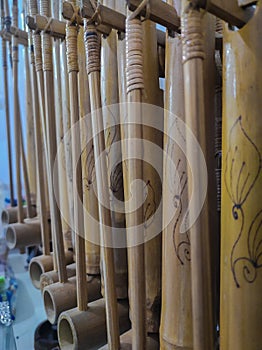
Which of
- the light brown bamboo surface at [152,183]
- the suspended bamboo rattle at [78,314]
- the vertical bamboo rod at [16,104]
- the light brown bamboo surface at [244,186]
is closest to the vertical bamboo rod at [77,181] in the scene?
the suspended bamboo rattle at [78,314]

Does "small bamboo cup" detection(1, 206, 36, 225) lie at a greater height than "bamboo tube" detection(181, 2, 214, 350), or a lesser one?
lesser

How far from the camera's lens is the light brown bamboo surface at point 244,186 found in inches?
14.1

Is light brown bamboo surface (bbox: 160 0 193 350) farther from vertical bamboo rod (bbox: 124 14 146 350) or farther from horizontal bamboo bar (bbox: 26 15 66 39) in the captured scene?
horizontal bamboo bar (bbox: 26 15 66 39)

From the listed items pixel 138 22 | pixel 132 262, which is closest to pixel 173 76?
pixel 138 22

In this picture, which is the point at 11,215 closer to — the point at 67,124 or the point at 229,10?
the point at 67,124

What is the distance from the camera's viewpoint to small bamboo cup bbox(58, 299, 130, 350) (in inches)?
20.3

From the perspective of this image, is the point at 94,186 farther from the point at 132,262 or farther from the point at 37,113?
the point at 37,113

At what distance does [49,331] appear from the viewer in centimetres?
82

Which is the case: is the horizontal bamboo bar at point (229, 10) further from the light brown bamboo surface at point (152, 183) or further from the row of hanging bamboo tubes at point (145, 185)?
the light brown bamboo surface at point (152, 183)

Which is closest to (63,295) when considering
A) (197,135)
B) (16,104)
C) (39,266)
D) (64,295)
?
(64,295)

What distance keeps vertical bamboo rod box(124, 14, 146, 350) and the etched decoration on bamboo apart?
4.1 inches

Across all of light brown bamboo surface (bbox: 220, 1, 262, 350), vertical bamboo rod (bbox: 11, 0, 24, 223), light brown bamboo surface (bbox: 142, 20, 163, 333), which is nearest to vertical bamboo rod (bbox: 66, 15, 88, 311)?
light brown bamboo surface (bbox: 142, 20, 163, 333)

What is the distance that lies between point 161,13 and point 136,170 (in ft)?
0.58

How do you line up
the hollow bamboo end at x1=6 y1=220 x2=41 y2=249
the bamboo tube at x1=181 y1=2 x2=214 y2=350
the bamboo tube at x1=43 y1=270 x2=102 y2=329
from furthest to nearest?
the hollow bamboo end at x1=6 y1=220 x2=41 y2=249, the bamboo tube at x1=43 y1=270 x2=102 y2=329, the bamboo tube at x1=181 y1=2 x2=214 y2=350
